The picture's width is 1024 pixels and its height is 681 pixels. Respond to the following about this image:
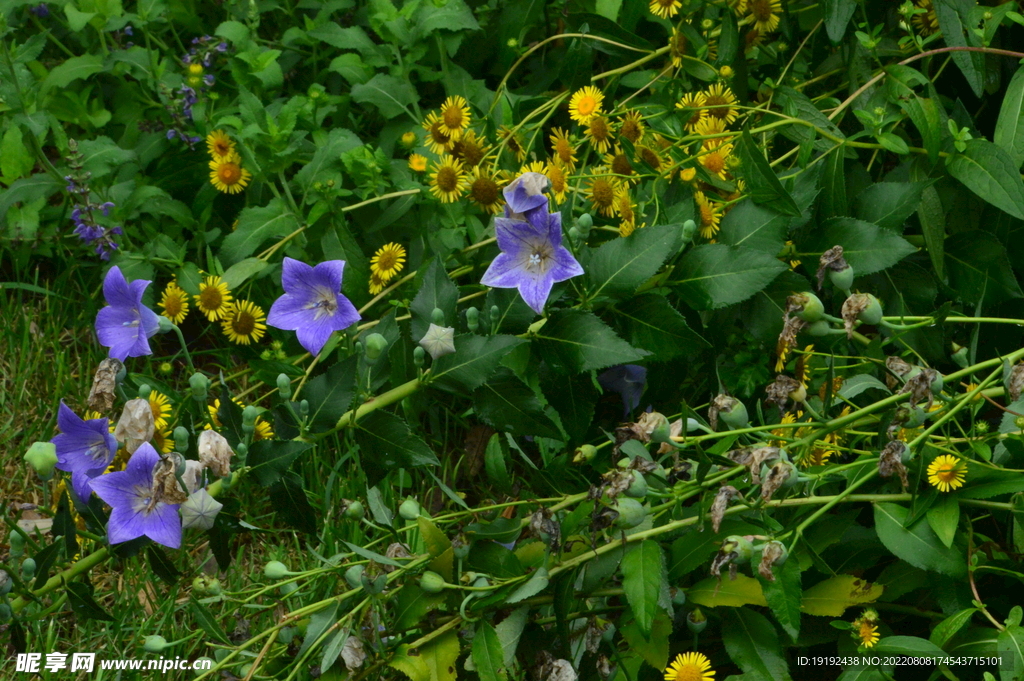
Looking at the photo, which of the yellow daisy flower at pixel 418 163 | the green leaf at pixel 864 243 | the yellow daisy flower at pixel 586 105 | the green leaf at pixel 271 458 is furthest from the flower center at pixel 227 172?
the green leaf at pixel 864 243

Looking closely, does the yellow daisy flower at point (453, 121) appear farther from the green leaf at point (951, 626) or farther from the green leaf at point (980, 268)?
the green leaf at point (951, 626)

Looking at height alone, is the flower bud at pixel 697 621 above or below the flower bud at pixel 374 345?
below

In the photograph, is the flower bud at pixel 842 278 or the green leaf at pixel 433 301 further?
the green leaf at pixel 433 301

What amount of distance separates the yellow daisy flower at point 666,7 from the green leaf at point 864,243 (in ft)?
2.05

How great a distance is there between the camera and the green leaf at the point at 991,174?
1.53m

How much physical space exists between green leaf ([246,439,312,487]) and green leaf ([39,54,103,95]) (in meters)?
1.40

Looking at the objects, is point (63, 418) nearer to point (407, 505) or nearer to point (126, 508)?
point (126, 508)

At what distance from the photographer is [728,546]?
47.1 inches

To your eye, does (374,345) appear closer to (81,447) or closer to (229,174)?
(81,447)

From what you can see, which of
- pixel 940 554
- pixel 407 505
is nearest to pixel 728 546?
pixel 940 554

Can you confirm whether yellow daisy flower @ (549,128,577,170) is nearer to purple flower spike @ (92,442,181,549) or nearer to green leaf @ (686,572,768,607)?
green leaf @ (686,572,768,607)

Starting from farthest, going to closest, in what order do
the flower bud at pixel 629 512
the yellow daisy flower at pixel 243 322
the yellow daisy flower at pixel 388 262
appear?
the yellow daisy flower at pixel 243 322 < the yellow daisy flower at pixel 388 262 < the flower bud at pixel 629 512

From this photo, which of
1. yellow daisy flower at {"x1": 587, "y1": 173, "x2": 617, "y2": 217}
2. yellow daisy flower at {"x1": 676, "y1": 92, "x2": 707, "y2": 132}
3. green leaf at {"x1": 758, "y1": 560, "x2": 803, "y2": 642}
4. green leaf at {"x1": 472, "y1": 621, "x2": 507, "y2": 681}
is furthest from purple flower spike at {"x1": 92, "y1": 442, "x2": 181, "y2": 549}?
yellow daisy flower at {"x1": 676, "y1": 92, "x2": 707, "y2": 132}

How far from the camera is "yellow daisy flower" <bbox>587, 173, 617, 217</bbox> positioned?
1780 mm
